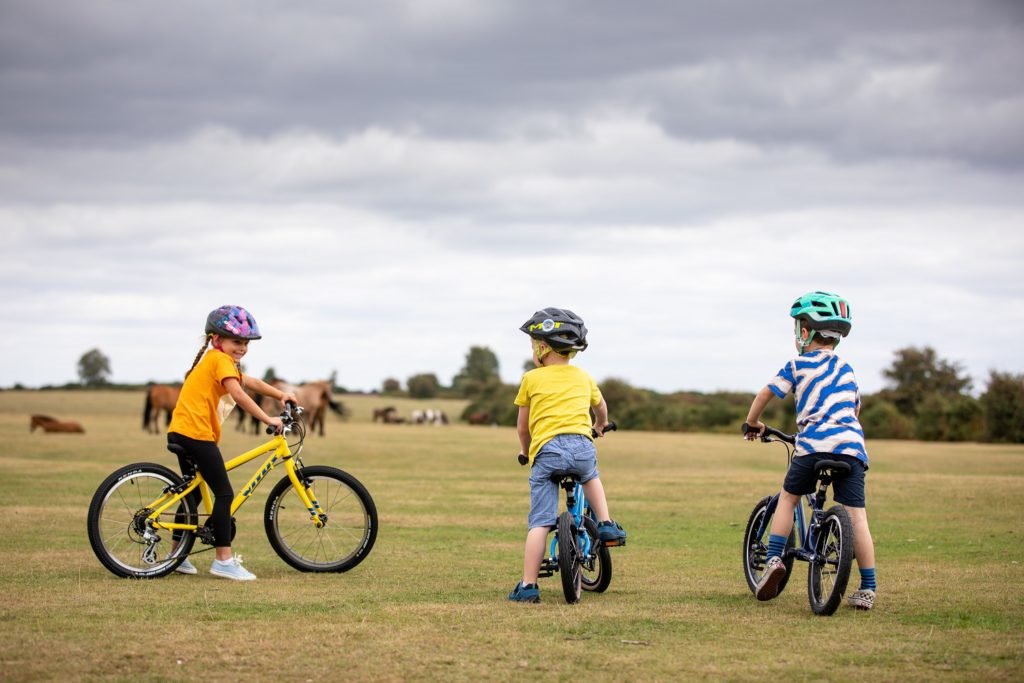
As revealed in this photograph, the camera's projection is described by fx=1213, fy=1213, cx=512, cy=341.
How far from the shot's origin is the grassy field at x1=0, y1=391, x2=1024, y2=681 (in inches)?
244

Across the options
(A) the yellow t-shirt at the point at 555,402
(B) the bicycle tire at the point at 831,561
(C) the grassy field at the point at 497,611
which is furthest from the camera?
(A) the yellow t-shirt at the point at 555,402

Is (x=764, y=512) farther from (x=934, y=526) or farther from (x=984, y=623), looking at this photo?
(x=934, y=526)

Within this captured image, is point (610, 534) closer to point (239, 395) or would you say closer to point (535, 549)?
point (535, 549)

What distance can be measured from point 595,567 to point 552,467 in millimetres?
1092

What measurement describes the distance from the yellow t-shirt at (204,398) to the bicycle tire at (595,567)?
3161mm

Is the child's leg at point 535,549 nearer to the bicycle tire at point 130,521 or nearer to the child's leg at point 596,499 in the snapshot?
the child's leg at point 596,499

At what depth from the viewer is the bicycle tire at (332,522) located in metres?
10.1

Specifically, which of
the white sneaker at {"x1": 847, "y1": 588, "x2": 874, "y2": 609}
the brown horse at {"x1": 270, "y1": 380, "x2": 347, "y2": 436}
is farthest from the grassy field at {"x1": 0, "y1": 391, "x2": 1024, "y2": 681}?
the brown horse at {"x1": 270, "y1": 380, "x2": 347, "y2": 436}

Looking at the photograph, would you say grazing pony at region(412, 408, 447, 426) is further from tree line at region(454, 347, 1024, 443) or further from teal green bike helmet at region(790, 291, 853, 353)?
teal green bike helmet at region(790, 291, 853, 353)

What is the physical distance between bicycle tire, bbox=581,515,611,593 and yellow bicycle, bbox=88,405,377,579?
2.02 metres

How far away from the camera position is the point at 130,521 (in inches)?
385

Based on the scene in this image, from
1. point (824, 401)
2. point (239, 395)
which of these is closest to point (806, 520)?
point (824, 401)

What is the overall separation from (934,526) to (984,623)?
7627 millimetres

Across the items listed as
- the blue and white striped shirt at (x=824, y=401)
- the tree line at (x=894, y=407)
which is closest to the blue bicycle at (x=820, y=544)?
the blue and white striped shirt at (x=824, y=401)
